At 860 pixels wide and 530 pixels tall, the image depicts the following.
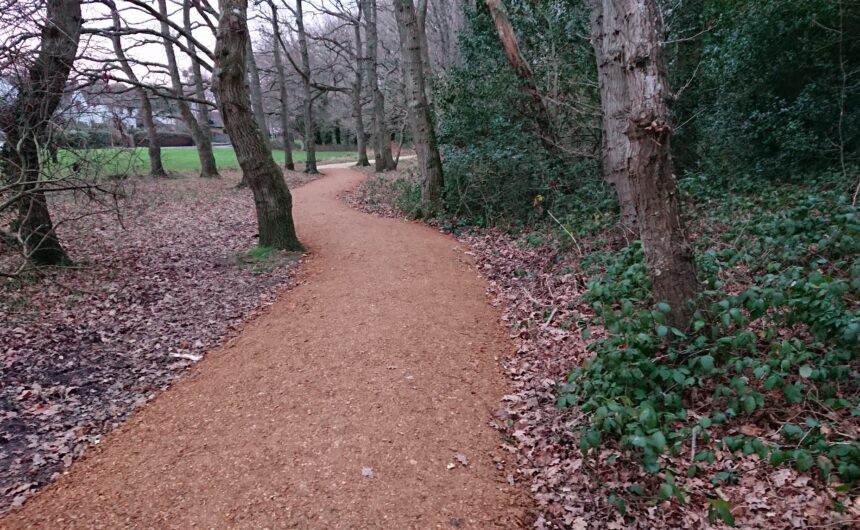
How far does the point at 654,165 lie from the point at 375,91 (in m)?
21.5

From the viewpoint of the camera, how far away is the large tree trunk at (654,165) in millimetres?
3475

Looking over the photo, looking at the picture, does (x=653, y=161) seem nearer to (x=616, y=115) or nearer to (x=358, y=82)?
(x=616, y=115)

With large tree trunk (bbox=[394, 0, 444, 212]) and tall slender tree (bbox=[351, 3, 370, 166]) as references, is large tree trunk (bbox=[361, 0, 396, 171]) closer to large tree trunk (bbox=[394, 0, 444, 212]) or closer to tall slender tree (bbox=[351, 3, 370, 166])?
tall slender tree (bbox=[351, 3, 370, 166])

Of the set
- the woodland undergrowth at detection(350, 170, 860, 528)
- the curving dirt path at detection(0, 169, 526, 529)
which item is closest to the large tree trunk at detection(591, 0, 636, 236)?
the woodland undergrowth at detection(350, 170, 860, 528)

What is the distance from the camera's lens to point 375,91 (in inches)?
914

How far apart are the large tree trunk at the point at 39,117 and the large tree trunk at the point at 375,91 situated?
15417 mm

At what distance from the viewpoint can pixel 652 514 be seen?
3.00 meters

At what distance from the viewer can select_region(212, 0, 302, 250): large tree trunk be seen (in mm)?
7910

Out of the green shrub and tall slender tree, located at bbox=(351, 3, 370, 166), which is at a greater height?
tall slender tree, located at bbox=(351, 3, 370, 166)

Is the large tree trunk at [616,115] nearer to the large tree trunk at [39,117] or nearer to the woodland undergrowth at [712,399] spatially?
the woodland undergrowth at [712,399]

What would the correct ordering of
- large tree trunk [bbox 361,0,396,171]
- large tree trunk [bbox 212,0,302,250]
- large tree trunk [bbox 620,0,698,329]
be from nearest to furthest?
large tree trunk [bbox 620,0,698,329] < large tree trunk [bbox 212,0,302,250] < large tree trunk [bbox 361,0,396,171]

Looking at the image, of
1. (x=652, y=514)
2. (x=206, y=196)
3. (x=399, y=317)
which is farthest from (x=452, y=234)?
(x=206, y=196)

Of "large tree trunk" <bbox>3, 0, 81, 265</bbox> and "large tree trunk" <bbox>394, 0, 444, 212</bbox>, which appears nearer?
"large tree trunk" <bbox>3, 0, 81, 265</bbox>

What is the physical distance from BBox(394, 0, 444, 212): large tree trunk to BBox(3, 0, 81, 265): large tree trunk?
21.0ft
